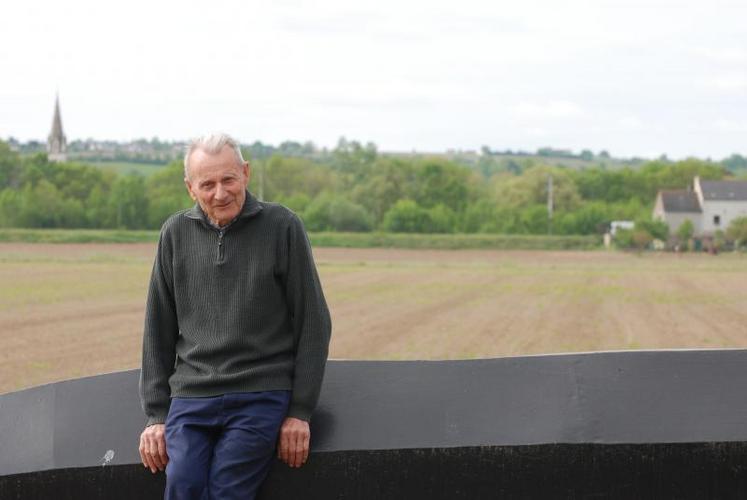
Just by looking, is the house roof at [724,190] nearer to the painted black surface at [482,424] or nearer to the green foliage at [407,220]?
the green foliage at [407,220]

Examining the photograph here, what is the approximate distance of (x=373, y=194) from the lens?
103812mm

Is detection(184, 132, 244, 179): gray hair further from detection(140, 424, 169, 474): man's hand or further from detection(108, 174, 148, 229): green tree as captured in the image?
detection(108, 174, 148, 229): green tree

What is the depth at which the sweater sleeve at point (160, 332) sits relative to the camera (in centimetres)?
285

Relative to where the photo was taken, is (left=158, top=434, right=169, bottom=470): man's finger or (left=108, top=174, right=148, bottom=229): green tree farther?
(left=108, top=174, right=148, bottom=229): green tree

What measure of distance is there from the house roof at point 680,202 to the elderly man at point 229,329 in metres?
91.3

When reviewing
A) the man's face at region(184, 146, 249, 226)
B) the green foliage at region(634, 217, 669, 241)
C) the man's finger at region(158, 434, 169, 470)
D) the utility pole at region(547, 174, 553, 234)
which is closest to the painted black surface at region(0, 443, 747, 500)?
the man's finger at region(158, 434, 169, 470)

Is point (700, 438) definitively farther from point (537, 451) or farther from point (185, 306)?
point (185, 306)

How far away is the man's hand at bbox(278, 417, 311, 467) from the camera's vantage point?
2.76 meters

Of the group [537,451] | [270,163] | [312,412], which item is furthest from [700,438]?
[270,163]

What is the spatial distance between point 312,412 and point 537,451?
0.57 meters

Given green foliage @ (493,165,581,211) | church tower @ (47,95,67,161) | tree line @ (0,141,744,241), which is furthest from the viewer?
church tower @ (47,95,67,161)

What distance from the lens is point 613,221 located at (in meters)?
90.4

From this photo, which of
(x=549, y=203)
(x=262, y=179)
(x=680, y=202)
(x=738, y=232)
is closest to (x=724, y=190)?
(x=680, y=202)

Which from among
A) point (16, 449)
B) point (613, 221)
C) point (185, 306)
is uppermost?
point (185, 306)
